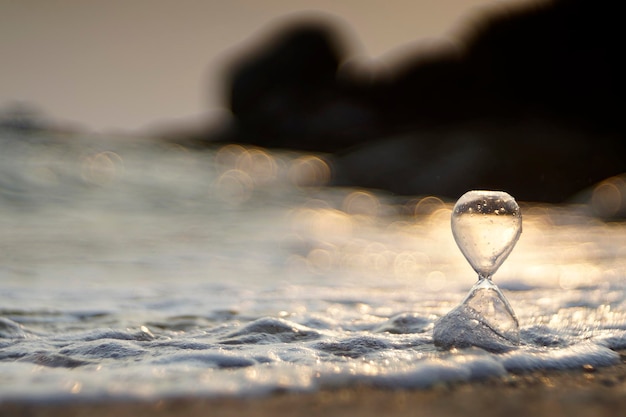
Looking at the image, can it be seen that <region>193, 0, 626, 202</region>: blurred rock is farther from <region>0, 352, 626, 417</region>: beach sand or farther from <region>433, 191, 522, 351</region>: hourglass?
<region>0, 352, 626, 417</region>: beach sand

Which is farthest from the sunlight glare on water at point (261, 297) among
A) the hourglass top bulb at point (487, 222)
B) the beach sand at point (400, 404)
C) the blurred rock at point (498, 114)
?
the blurred rock at point (498, 114)

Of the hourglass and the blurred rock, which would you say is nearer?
the hourglass

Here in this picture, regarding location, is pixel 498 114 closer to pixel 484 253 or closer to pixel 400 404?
pixel 484 253

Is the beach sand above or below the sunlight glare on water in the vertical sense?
below

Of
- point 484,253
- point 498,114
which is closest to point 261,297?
point 484,253

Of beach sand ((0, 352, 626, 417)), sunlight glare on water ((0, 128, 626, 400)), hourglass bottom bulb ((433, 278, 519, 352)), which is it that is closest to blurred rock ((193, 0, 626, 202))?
sunlight glare on water ((0, 128, 626, 400))

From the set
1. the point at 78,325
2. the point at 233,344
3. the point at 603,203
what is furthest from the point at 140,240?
the point at 603,203
